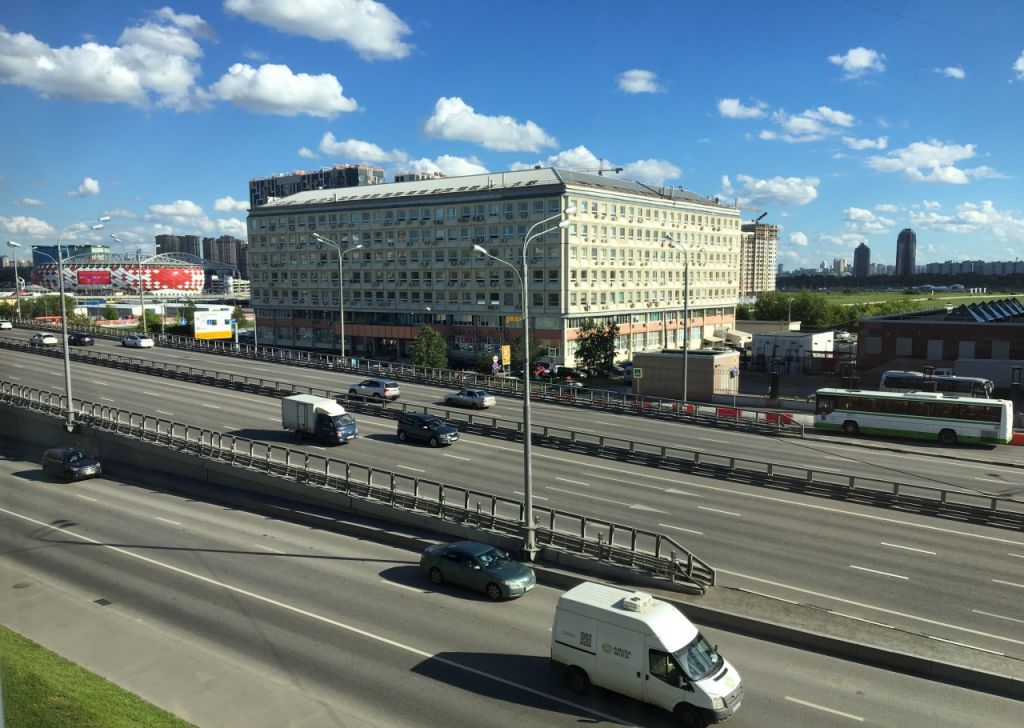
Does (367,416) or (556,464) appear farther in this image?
(367,416)

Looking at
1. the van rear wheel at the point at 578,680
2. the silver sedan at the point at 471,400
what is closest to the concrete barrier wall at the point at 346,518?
the van rear wheel at the point at 578,680

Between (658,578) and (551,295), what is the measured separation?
63.1m

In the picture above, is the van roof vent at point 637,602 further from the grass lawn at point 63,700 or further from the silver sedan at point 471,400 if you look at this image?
the silver sedan at point 471,400

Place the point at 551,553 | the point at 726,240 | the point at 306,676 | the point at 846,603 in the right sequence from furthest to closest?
1. the point at 726,240
2. the point at 551,553
3. the point at 846,603
4. the point at 306,676

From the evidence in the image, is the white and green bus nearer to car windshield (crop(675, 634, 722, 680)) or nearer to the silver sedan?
the silver sedan

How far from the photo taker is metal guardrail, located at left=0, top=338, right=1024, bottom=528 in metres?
25.2

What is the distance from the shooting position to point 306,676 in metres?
14.7

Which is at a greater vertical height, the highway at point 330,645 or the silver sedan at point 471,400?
the silver sedan at point 471,400

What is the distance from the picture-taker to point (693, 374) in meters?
53.8

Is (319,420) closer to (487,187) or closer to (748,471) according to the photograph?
(748,471)

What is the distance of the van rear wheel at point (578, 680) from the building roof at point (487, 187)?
6913cm

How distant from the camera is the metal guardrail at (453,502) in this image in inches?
773

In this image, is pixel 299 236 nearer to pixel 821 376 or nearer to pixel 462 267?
pixel 462 267

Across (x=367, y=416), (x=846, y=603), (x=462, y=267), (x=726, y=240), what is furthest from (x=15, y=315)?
(x=846, y=603)
